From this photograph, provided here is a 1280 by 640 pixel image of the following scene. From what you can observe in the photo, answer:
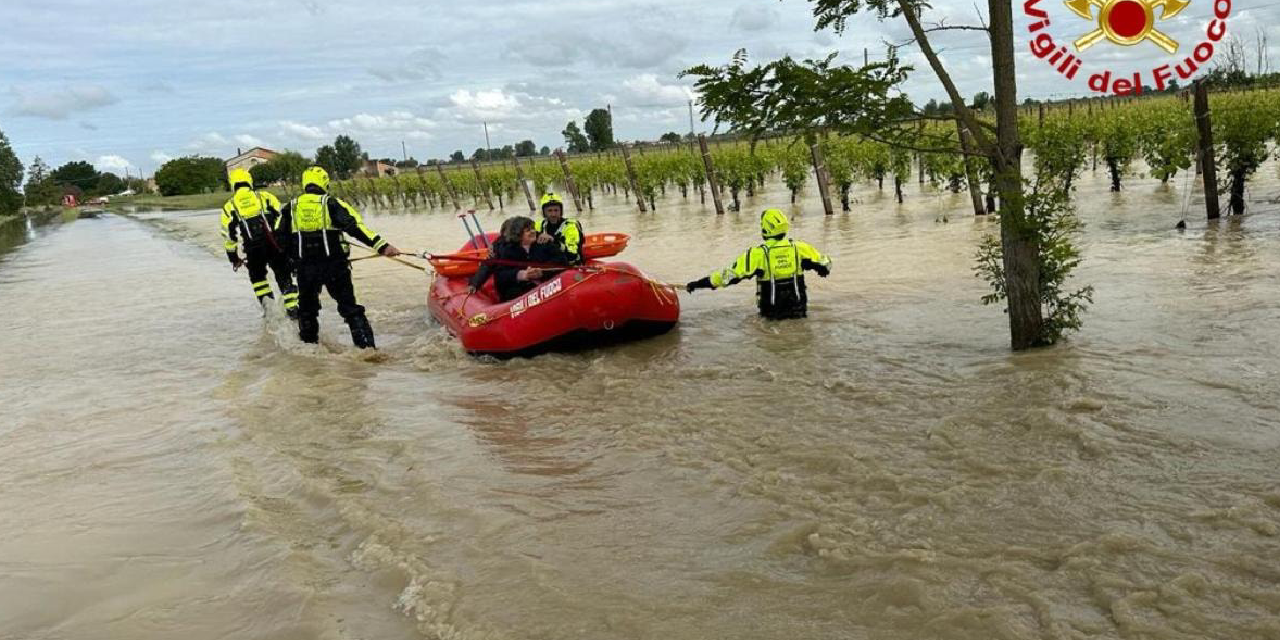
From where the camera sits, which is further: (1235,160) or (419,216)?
(419,216)

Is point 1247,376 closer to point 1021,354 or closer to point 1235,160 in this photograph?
point 1021,354

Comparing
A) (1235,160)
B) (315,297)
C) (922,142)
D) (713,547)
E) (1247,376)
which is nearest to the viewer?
(713,547)

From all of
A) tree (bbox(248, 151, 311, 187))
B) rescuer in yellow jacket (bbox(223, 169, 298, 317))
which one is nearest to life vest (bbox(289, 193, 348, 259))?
rescuer in yellow jacket (bbox(223, 169, 298, 317))

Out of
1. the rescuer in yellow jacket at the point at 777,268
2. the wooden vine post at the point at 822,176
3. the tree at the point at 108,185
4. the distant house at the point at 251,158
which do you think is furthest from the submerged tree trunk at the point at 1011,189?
the tree at the point at 108,185

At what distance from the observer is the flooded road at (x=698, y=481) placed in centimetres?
335

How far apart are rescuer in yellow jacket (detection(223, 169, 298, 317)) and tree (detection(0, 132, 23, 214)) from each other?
6101 centimetres

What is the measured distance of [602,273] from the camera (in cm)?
779

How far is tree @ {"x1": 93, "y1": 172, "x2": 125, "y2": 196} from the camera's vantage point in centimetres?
10910

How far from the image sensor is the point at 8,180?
2431 inches

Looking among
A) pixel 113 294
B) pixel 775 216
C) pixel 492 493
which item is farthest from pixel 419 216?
pixel 492 493

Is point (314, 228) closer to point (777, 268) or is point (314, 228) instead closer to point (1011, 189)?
point (777, 268)

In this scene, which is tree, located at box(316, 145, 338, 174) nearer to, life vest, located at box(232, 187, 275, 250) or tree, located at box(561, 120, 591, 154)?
tree, located at box(561, 120, 591, 154)

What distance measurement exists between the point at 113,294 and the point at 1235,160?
1737cm

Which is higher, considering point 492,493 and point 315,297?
point 315,297
